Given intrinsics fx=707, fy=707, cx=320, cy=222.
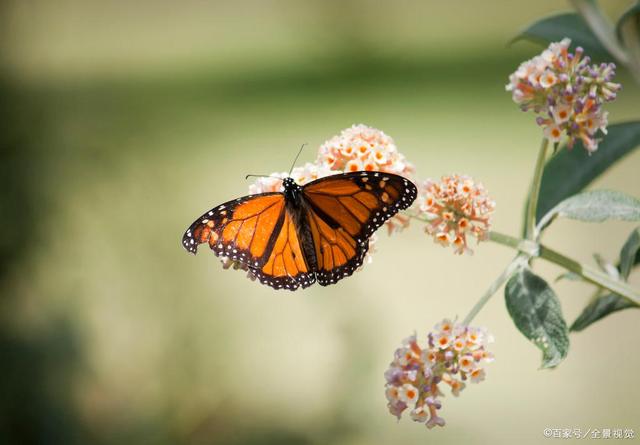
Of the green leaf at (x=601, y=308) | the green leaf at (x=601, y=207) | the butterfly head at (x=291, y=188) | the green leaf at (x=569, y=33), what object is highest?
the green leaf at (x=569, y=33)

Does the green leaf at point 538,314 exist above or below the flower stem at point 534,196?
below

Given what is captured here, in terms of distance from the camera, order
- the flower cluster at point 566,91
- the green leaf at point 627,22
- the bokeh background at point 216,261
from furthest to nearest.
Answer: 1. the bokeh background at point 216,261
2. the green leaf at point 627,22
3. the flower cluster at point 566,91

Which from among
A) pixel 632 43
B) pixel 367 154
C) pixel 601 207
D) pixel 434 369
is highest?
pixel 632 43

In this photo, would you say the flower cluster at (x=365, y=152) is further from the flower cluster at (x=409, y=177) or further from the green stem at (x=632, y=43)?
the green stem at (x=632, y=43)

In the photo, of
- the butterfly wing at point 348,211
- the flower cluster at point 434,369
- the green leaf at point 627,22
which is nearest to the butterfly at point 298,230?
the butterfly wing at point 348,211

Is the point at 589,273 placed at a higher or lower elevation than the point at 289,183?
lower

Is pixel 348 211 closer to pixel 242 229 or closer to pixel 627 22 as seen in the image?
pixel 242 229


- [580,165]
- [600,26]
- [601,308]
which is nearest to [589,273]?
[601,308]
